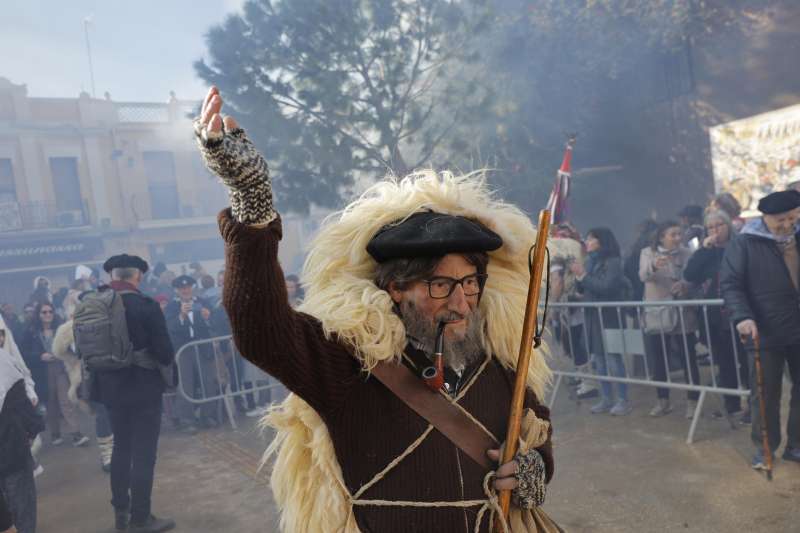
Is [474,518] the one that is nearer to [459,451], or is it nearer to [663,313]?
[459,451]

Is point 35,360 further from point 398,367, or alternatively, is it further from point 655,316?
point 398,367

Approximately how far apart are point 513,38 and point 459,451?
1333 centimetres

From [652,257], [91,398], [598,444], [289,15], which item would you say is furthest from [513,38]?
[91,398]

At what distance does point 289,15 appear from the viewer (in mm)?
12570

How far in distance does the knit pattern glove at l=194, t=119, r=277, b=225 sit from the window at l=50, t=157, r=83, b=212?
30.9 m

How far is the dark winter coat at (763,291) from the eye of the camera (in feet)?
15.0

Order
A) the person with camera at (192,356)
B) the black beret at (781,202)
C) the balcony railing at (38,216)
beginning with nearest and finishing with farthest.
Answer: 1. the black beret at (781,202)
2. the person with camera at (192,356)
3. the balcony railing at (38,216)

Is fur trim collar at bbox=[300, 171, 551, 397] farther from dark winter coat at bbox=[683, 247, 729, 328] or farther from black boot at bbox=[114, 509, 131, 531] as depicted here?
dark winter coat at bbox=[683, 247, 729, 328]

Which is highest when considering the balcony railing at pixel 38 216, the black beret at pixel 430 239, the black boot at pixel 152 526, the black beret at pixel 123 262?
the balcony railing at pixel 38 216

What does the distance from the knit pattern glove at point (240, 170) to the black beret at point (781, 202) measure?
4128mm

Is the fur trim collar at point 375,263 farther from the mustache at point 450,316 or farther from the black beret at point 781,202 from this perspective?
the black beret at point 781,202

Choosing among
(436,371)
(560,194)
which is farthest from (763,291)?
(560,194)

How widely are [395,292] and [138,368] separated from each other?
3.57 meters

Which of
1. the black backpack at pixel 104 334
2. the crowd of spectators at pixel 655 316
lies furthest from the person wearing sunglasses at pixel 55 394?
the crowd of spectators at pixel 655 316
